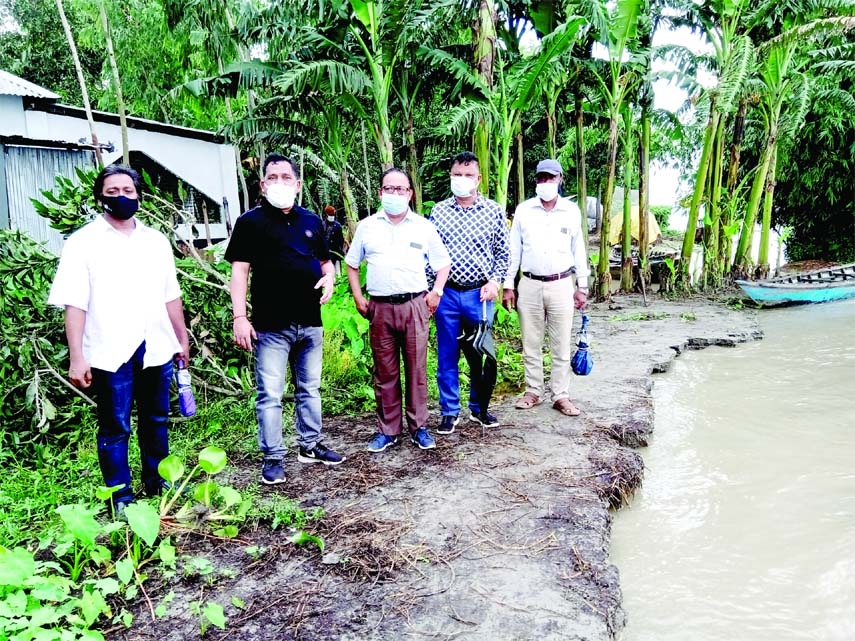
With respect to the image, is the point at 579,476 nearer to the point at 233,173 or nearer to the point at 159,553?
the point at 159,553

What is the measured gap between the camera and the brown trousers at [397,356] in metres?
3.97

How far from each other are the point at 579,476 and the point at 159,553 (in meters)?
2.29

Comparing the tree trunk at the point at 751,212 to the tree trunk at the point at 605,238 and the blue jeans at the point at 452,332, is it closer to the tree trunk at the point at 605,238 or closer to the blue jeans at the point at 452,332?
the tree trunk at the point at 605,238

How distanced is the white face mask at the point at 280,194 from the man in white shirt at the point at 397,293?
24.0 inches

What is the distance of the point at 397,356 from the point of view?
4.07 meters

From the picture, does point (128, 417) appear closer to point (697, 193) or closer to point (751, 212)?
point (697, 193)

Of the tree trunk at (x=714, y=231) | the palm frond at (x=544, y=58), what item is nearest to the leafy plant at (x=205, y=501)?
the palm frond at (x=544, y=58)

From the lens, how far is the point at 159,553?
2670 mm

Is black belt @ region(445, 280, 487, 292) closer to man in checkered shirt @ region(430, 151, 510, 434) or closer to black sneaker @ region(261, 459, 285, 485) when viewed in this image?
man in checkered shirt @ region(430, 151, 510, 434)

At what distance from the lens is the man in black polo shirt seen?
136 inches

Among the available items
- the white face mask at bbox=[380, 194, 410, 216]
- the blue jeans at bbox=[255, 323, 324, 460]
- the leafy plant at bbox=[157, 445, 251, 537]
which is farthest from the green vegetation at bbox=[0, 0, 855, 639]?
the white face mask at bbox=[380, 194, 410, 216]

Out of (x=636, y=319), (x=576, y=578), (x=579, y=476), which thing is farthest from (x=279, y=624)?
(x=636, y=319)

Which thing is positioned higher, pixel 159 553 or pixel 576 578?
pixel 159 553

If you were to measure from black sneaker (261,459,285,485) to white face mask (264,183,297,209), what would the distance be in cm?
145
